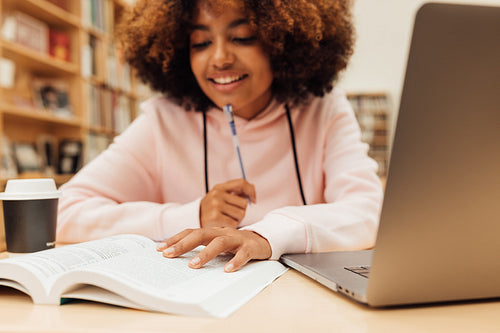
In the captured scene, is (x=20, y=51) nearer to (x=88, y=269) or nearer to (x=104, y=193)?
(x=104, y=193)

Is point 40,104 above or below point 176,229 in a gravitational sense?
above

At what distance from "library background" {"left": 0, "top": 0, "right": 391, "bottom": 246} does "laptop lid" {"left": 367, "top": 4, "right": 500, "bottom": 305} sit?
222 cm

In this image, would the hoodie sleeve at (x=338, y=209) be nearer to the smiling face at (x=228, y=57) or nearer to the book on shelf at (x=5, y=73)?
the smiling face at (x=228, y=57)

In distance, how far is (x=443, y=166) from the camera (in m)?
0.38

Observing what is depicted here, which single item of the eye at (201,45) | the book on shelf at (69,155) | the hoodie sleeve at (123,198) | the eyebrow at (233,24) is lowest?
the book on shelf at (69,155)

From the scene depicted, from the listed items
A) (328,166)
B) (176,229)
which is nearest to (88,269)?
(176,229)

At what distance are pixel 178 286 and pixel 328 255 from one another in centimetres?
30

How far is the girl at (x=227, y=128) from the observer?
981 mm

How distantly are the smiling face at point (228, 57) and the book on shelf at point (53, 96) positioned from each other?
1.94m

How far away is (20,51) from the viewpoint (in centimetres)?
237

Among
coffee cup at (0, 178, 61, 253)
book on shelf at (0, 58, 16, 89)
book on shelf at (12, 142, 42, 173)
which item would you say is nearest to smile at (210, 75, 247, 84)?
coffee cup at (0, 178, 61, 253)

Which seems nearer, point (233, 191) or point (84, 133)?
point (233, 191)

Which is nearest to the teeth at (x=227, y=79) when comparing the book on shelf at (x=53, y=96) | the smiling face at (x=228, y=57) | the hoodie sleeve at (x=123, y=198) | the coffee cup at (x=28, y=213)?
the smiling face at (x=228, y=57)

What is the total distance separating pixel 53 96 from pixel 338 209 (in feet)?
8.05
